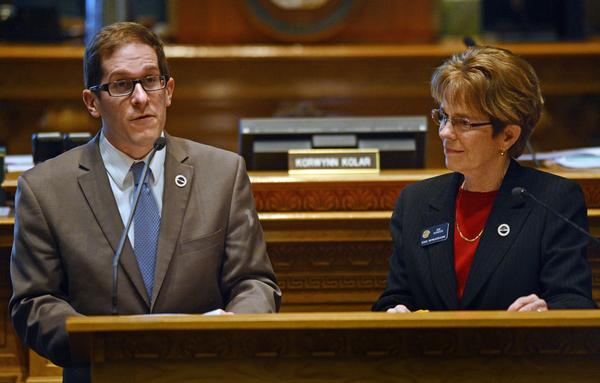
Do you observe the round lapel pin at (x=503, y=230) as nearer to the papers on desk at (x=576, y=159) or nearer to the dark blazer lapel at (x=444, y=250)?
the dark blazer lapel at (x=444, y=250)

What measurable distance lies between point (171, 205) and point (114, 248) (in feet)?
0.62

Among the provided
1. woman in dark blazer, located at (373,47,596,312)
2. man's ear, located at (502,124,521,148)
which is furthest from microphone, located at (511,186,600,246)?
man's ear, located at (502,124,521,148)

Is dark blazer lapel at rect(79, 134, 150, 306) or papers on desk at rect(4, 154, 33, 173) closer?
dark blazer lapel at rect(79, 134, 150, 306)

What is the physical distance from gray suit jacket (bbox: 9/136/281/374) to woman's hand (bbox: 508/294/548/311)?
606 mm

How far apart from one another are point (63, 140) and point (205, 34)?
7.92 feet

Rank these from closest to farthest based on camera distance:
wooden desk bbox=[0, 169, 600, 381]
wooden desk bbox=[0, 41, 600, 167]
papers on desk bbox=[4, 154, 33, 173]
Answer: wooden desk bbox=[0, 169, 600, 381]
papers on desk bbox=[4, 154, 33, 173]
wooden desk bbox=[0, 41, 600, 167]

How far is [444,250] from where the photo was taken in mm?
2754

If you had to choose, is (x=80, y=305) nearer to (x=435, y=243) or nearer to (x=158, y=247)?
(x=158, y=247)

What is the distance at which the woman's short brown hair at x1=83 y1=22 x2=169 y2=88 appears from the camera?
276 centimetres

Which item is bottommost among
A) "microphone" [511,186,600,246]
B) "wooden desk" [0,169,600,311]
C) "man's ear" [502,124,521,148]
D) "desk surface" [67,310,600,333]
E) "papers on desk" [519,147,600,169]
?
"wooden desk" [0,169,600,311]

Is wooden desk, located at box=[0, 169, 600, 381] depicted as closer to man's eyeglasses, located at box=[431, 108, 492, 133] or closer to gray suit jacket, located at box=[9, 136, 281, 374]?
gray suit jacket, located at box=[9, 136, 281, 374]

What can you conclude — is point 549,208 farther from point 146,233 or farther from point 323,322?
point 146,233

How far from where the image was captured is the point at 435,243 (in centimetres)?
277

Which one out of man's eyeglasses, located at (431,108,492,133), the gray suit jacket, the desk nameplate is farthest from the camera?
the desk nameplate
